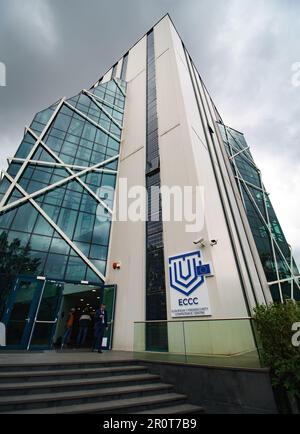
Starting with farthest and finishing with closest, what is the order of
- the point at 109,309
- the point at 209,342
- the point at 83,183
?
1. the point at 83,183
2. the point at 109,309
3. the point at 209,342

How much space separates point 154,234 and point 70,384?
7171 millimetres

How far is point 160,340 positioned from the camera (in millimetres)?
6305

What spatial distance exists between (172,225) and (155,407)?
267 inches

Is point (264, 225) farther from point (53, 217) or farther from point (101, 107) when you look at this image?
point (101, 107)

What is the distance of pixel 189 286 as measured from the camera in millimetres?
8008

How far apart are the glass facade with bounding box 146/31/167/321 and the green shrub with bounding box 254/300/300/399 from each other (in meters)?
4.90

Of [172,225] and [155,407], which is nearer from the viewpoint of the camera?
[155,407]

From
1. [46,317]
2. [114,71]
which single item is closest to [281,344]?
[46,317]

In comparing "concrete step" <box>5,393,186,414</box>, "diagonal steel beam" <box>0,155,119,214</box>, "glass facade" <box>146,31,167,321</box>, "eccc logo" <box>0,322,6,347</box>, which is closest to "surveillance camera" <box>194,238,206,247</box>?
"glass facade" <box>146,31,167,321</box>

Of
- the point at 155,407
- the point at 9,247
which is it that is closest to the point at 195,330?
the point at 155,407

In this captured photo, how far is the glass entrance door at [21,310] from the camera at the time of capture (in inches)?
328
